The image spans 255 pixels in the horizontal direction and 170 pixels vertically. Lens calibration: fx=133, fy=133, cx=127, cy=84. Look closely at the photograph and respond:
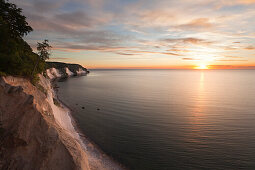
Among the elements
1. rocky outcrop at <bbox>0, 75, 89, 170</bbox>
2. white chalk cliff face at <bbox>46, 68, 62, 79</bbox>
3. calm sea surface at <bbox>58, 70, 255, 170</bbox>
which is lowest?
calm sea surface at <bbox>58, 70, 255, 170</bbox>

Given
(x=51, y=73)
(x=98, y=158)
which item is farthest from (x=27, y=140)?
(x=51, y=73)

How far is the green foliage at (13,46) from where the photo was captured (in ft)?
41.1

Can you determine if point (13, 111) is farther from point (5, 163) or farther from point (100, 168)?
point (100, 168)

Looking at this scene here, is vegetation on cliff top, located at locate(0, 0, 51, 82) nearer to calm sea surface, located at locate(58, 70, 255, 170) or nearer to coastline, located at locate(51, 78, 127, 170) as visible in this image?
coastline, located at locate(51, 78, 127, 170)

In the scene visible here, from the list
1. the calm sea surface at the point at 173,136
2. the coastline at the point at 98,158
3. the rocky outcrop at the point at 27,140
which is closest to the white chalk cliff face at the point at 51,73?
the calm sea surface at the point at 173,136

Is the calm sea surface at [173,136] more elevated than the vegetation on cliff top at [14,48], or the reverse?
the vegetation on cliff top at [14,48]

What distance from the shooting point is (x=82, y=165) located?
10.6 meters

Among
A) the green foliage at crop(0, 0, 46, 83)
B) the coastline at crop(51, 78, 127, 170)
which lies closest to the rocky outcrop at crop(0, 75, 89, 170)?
the green foliage at crop(0, 0, 46, 83)

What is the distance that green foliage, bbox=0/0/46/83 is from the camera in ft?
41.1

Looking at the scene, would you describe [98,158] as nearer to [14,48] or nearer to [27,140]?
[27,140]

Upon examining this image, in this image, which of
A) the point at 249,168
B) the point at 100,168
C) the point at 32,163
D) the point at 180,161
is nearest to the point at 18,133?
the point at 32,163

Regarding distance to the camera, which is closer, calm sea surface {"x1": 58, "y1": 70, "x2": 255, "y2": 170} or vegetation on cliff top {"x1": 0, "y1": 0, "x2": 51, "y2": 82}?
vegetation on cliff top {"x1": 0, "y1": 0, "x2": 51, "y2": 82}

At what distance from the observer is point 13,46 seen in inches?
540

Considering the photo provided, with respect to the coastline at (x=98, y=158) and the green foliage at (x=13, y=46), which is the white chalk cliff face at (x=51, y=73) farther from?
the coastline at (x=98, y=158)
